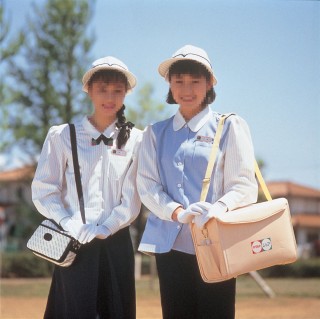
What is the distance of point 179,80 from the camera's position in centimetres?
357

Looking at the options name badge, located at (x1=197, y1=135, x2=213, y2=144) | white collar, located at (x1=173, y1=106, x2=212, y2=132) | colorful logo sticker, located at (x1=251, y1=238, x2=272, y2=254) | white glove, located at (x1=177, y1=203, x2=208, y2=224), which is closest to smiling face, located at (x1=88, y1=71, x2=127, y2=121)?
white collar, located at (x1=173, y1=106, x2=212, y2=132)

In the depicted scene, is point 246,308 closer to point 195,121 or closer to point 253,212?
point 195,121

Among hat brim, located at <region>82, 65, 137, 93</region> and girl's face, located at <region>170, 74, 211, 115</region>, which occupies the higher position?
hat brim, located at <region>82, 65, 137, 93</region>

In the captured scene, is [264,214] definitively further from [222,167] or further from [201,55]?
[201,55]

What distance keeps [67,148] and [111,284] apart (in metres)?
0.78

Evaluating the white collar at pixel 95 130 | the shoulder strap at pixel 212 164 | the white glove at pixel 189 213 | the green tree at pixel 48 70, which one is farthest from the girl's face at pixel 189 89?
the green tree at pixel 48 70

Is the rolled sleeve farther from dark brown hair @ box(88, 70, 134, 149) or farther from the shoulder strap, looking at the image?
the shoulder strap

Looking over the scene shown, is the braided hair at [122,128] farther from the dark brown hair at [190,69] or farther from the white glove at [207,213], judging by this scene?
the white glove at [207,213]

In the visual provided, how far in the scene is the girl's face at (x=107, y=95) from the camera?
3.77 m

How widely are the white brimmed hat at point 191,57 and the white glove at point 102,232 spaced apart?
0.92m

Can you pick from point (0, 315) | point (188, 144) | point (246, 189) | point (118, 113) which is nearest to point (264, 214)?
point (246, 189)

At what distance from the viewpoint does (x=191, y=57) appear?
3.54m

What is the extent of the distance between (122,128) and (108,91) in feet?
0.73

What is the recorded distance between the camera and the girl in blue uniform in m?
3.36
